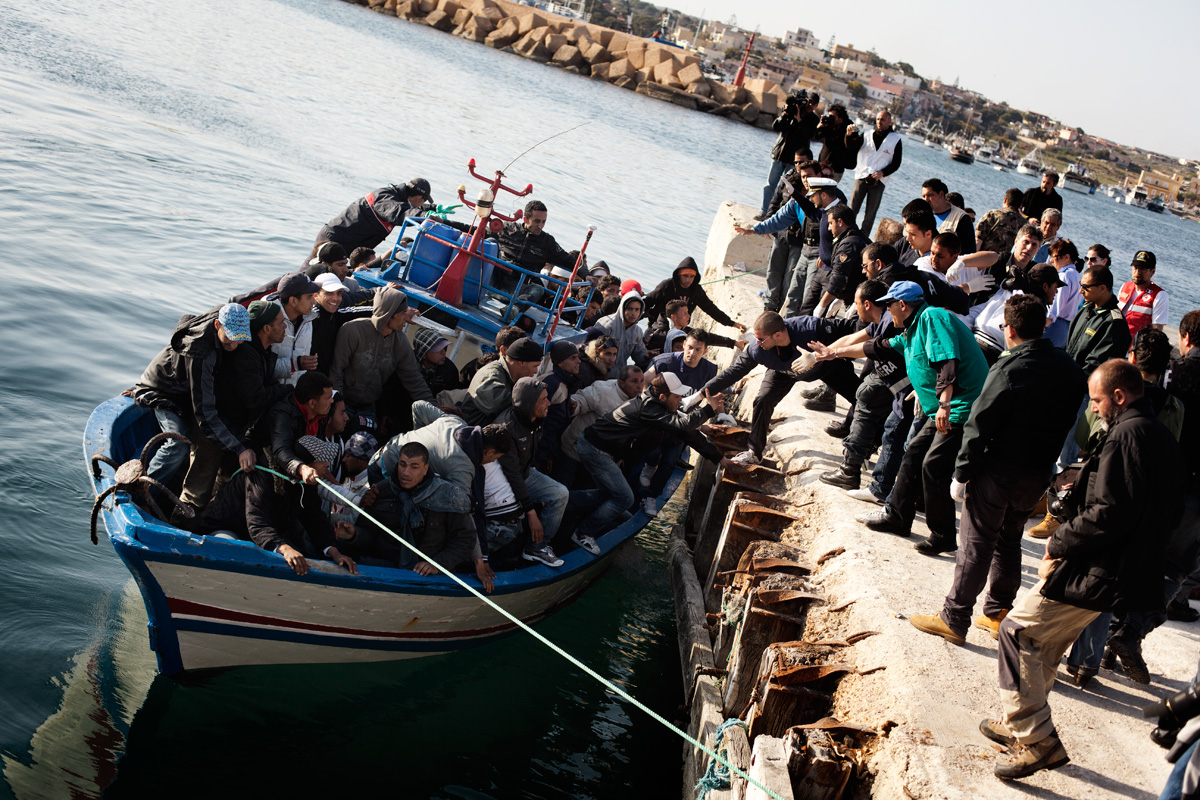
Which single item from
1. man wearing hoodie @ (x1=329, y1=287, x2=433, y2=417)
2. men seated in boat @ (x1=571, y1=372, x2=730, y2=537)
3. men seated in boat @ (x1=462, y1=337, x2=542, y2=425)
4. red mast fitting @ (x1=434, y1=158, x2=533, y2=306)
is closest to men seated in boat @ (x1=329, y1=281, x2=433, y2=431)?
man wearing hoodie @ (x1=329, y1=287, x2=433, y2=417)

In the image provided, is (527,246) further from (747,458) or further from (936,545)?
(936,545)

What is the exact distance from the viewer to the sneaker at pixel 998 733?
4271mm

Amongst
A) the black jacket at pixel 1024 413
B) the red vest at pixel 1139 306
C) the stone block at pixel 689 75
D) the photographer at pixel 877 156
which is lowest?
the black jacket at pixel 1024 413

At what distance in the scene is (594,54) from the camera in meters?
62.0

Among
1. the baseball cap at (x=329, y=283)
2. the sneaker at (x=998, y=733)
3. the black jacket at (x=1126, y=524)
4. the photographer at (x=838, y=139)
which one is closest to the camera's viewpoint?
the black jacket at (x=1126, y=524)

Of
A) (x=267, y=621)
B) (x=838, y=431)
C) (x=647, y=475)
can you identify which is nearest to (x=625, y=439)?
(x=647, y=475)

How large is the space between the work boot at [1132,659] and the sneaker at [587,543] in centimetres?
354

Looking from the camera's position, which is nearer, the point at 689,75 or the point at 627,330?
the point at 627,330

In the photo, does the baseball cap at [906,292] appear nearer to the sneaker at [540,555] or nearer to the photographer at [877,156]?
the sneaker at [540,555]

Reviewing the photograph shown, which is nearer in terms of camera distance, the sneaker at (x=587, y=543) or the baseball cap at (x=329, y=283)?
the baseball cap at (x=329, y=283)

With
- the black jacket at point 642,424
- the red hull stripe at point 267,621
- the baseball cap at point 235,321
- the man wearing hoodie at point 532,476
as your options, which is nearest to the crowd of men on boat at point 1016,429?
the black jacket at point 642,424

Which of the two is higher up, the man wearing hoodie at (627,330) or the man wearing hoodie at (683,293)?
the man wearing hoodie at (683,293)

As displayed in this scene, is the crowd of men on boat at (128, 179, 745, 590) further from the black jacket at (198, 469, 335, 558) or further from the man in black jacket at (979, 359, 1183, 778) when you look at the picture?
the man in black jacket at (979, 359, 1183, 778)

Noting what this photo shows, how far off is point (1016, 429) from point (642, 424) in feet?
8.99
